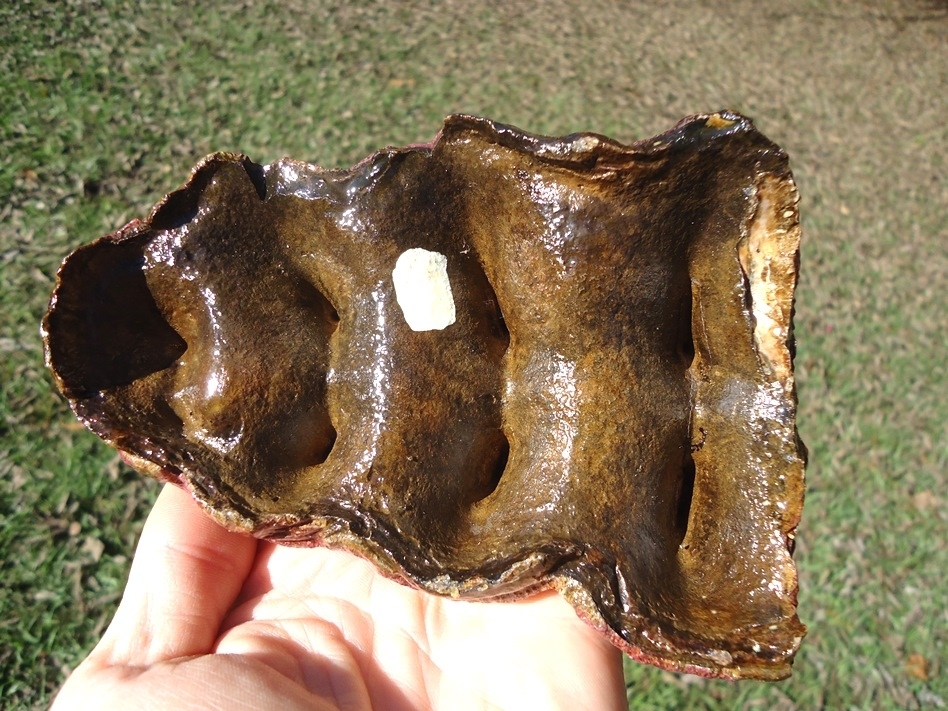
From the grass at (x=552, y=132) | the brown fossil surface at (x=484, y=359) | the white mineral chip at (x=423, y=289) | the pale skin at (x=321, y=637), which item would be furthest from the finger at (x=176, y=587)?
the grass at (x=552, y=132)

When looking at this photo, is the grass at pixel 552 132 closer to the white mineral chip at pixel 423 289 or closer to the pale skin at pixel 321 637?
the pale skin at pixel 321 637

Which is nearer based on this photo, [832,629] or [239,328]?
[239,328]

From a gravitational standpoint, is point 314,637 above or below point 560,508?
below

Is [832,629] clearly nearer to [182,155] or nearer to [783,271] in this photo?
[783,271]

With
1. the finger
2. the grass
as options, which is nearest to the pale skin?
the finger

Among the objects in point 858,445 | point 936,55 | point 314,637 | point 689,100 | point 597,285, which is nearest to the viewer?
point 597,285

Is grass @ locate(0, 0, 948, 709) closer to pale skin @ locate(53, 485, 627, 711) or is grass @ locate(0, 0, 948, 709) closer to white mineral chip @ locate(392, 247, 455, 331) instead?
pale skin @ locate(53, 485, 627, 711)

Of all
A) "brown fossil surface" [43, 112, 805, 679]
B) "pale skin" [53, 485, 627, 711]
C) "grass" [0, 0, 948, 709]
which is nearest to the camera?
"brown fossil surface" [43, 112, 805, 679]

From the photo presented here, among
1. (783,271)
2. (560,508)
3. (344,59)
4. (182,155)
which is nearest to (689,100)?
(344,59)

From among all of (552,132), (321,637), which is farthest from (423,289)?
(552,132)
